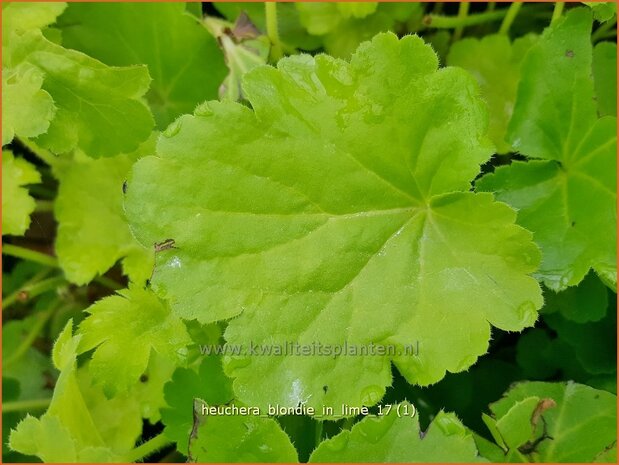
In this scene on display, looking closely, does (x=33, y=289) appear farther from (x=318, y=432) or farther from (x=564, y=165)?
(x=564, y=165)

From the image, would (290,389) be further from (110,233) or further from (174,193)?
(110,233)

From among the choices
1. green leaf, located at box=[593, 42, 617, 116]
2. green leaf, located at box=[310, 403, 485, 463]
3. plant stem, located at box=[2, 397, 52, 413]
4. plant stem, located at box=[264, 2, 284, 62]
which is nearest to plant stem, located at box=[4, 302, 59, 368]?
plant stem, located at box=[2, 397, 52, 413]

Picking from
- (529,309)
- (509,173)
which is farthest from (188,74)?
(529,309)

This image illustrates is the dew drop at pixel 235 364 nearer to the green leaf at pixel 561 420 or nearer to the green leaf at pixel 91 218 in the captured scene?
the green leaf at pixel 561 420

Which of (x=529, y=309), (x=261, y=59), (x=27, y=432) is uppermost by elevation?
(x=261, y=59)

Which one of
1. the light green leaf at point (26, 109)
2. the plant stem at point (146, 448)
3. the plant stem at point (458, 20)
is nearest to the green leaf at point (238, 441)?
the plant stem at point (146, 448)

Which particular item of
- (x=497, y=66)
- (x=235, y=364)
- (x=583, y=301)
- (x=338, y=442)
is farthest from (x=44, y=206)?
(x=583, y=301)
